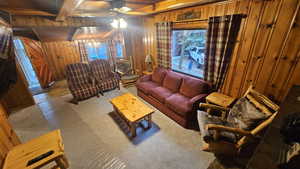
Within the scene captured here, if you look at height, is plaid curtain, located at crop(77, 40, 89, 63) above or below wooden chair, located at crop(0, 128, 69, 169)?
above

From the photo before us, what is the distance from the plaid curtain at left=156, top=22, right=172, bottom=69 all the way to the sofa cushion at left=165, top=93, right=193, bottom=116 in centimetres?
113

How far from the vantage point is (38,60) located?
434cm

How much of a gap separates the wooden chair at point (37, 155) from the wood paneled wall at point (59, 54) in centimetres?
441

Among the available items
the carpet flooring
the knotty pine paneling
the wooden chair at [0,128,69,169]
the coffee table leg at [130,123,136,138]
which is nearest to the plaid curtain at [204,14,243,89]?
the carpet flooring

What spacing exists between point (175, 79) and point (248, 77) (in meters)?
1.36

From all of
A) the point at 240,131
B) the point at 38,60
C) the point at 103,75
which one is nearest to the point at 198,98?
the point at 240,131

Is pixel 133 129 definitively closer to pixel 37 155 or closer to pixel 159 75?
pixel 37 155

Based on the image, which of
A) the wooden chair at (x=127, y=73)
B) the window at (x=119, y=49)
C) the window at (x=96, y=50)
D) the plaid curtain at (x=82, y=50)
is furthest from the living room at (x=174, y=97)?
the window at (x=119, y=49)

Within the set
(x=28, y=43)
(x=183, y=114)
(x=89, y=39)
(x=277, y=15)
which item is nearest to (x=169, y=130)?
(x=183, y=114)

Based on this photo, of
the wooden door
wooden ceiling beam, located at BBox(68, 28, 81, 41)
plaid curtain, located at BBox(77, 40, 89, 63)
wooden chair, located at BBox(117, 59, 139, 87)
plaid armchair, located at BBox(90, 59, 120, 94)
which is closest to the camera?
plaid armchair, located at BBox(90, 59, 120, 94)

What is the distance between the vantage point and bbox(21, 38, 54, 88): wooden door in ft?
13.3

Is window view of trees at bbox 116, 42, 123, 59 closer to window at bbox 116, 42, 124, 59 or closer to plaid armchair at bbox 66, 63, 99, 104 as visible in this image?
window at bbox 116, 42, 124, 59

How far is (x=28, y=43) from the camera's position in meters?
4.03

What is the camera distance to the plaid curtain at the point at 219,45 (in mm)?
1947
